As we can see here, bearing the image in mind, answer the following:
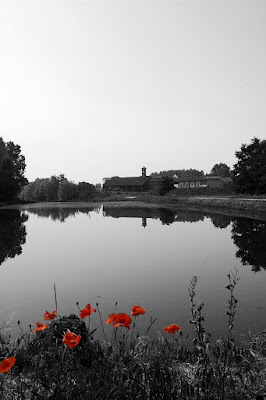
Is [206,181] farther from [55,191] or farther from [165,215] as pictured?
[165,215]

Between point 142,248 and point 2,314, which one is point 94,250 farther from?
point 2,314

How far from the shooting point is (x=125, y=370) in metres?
3.62

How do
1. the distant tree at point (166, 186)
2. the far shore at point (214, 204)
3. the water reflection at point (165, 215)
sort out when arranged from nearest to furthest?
the water reflection at point (165, 215) → the far shore at point (214, 204) → the distant tree at point (166, 186)

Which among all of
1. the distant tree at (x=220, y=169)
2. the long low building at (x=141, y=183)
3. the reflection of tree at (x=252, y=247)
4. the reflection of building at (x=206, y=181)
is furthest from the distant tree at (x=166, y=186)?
the distant tree at (x=220, y=169)

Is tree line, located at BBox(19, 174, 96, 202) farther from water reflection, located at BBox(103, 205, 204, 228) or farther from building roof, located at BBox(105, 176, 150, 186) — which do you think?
water reflection, located at BBox(103, 205, 204, 228)

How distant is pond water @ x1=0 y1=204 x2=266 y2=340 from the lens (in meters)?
6.80

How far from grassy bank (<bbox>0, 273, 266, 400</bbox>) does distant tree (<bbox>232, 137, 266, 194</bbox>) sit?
45.0 m

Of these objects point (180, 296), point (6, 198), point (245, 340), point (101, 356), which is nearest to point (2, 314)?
point (101, 356)

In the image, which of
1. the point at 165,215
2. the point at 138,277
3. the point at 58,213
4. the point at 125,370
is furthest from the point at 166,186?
the point at 125,370

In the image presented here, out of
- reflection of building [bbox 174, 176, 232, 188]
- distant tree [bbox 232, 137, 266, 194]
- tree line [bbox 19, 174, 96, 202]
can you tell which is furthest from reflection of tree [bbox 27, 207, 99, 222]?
reflection of building [bbox 174, 176, 232, 188]

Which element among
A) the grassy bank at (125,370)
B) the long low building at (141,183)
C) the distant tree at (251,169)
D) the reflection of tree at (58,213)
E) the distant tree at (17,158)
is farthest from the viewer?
the long low building at (141,183)

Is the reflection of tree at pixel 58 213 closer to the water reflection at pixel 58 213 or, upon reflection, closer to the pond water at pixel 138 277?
the water reflection at pixel 58 213

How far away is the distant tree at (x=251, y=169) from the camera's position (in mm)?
47341

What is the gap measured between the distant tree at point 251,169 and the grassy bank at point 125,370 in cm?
4498
